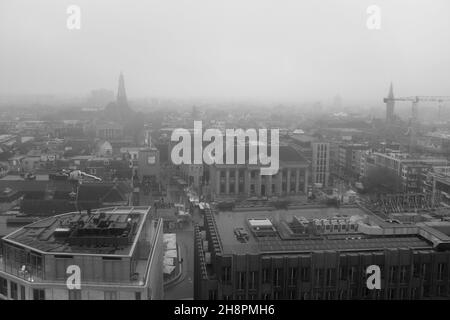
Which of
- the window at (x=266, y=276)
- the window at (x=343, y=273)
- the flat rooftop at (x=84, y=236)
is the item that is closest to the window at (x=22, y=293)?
the flat rooftop at (x=84, y=236)

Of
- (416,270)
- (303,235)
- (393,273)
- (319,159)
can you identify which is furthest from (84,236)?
(319,159)

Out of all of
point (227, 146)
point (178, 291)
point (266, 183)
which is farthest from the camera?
point (227, 146)

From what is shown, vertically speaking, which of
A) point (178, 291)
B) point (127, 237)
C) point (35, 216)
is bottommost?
point (178, 291)

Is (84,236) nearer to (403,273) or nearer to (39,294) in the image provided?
(39,294)

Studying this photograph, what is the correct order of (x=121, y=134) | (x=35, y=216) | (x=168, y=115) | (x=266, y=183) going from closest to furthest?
(x=35, y=216), (x=266, y=183), (x=121, y=134), (x=168, y=115)

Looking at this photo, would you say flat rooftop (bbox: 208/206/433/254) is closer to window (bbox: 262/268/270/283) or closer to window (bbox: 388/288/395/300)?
window (bbox: 262/268/270/283)

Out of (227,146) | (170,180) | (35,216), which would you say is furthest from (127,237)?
(170,180)

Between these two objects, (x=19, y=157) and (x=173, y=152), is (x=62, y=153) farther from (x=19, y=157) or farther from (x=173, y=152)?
(x=173, y=152)

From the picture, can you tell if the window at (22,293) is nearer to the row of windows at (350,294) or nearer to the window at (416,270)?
the row of windows at (350,294)
